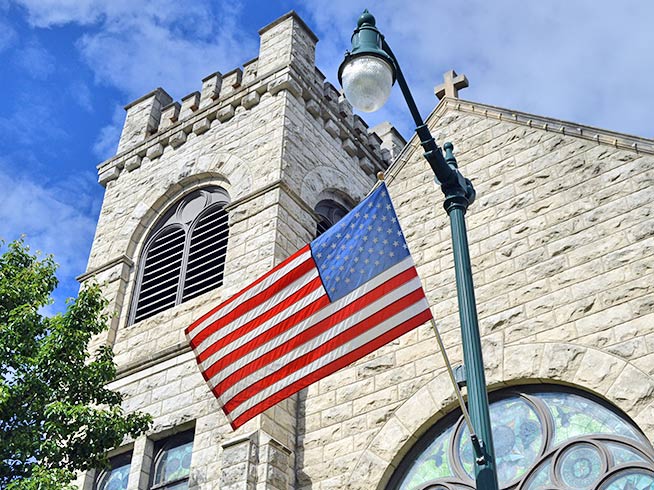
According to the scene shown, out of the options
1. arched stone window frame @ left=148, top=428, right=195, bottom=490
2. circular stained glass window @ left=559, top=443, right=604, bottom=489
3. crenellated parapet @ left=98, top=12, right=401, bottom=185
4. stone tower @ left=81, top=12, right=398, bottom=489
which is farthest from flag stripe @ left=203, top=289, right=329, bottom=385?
crenellated parapet @ left=98, top=12, right=401, bottom=185

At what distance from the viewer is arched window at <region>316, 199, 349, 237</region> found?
15422 mm

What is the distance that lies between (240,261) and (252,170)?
2.17 m

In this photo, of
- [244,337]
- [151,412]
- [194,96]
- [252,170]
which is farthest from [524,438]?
[194,96]

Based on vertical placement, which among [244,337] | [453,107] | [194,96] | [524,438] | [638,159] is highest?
[194,96]

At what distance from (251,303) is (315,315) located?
35.1 inches

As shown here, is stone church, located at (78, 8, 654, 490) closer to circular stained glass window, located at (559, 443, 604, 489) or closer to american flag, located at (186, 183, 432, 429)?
circular stained glass window, located at (559, 443, 604, 489)

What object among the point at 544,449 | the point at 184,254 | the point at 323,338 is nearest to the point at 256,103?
the point at 184,254

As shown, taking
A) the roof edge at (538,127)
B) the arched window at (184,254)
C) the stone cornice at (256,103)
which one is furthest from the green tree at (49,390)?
the stone cornice at (256,103)

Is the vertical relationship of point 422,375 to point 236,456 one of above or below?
above

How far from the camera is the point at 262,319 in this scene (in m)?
9.33

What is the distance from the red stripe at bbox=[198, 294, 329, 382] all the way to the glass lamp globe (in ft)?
8.17

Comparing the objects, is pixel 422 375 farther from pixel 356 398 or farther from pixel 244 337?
pixel 244 337

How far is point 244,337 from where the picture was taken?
9.32 metres

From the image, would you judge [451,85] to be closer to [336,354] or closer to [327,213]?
Result: [327,213]
